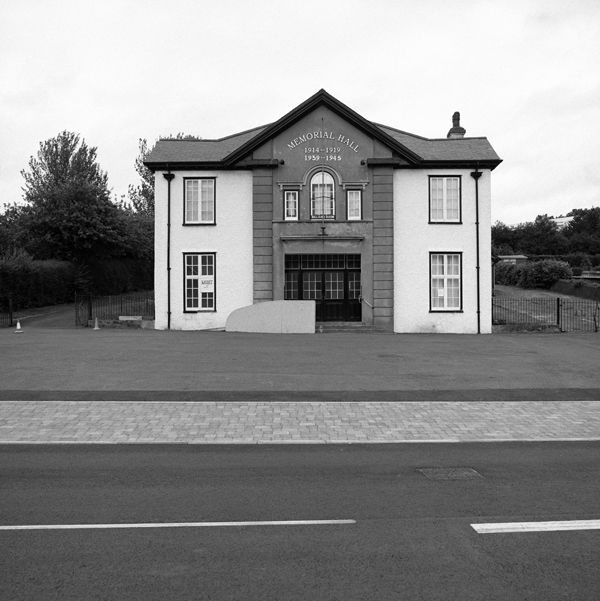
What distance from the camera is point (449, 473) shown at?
774 centimetres

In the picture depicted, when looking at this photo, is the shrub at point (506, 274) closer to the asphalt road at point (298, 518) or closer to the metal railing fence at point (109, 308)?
the metal railing fence at point (109, 308)

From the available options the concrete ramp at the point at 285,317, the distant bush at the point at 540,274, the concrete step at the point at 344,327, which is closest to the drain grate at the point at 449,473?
the concrete ramp at the point at 285,317

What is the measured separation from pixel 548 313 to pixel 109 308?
2133cm

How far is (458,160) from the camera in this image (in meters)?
28.7

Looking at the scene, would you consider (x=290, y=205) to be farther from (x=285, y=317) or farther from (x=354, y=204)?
(x=285, y=317)

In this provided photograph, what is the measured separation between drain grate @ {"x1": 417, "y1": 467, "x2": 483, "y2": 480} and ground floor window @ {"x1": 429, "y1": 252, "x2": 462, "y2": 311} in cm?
2151

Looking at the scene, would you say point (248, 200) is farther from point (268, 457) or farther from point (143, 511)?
point (143, 511)

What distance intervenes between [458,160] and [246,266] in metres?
10.0

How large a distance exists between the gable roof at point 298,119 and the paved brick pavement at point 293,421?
1787 cm

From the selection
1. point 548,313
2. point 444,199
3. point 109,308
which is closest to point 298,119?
point 444,199

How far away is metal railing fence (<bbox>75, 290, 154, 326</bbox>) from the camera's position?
30069 millimetres

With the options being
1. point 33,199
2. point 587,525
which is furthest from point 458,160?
point 33,199

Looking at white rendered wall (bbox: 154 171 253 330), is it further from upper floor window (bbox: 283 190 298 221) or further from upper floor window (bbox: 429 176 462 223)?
upper floor window (bbox: 429 176 462 223)

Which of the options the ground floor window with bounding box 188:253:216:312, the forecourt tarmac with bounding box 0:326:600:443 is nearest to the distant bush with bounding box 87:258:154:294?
the ground floor window with bounding box 188:253:216:312
